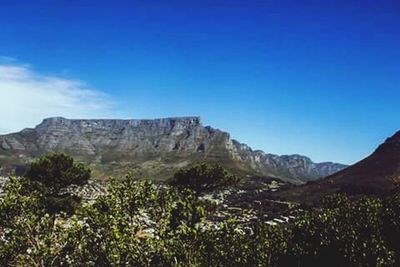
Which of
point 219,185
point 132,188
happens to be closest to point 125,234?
point 132,188

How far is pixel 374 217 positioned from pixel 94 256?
1344 inches

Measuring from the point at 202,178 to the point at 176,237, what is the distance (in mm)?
51133

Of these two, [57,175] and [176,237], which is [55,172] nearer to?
[57,175]

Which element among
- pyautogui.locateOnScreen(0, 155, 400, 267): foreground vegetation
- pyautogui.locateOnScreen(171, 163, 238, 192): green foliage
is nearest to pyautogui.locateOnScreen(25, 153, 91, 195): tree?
pyautogui.locateOnScreen(171, 163, 238, 192): green foliage

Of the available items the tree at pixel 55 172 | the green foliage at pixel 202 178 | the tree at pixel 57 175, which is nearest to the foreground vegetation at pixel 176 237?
the tree at pixel 57 175

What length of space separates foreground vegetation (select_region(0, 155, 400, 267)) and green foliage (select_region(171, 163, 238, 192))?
37.3m

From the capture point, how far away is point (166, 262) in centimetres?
5512

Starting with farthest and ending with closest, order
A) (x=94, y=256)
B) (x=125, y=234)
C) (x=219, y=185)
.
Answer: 1. (x=219, y=185)
2. (x=94, y=256)
3. (x=125, y=234)

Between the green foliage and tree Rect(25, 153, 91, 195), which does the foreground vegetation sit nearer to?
tree Rect(25, 153, 91, 195)

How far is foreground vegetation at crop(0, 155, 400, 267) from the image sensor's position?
55562mm

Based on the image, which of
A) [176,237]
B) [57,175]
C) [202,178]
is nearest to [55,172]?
[57,175]

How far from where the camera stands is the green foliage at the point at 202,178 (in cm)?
10675

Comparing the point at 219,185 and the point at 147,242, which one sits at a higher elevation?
the point at 219,185

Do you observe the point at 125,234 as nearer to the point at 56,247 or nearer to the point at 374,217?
the point at 56,247
